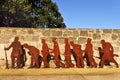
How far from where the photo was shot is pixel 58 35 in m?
12.5

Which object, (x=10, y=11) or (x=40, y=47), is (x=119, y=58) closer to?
(x=40, y=47)

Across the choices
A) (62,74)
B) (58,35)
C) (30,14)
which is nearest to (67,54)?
(58,35)

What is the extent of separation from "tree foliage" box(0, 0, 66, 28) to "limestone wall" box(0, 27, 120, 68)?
27.6 ft

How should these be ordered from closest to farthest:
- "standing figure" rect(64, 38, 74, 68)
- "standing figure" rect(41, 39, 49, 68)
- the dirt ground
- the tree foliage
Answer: the dirt ground, "standing figure" rect(41, 39, 49, 68), "standing figure" rect(64, 38, 74, 68), the tree foliage

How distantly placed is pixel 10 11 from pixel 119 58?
9819 millimetres

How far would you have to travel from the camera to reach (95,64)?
1248 cm

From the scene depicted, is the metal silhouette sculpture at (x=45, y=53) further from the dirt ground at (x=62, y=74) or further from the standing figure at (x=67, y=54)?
the standing figure at (x=67, y=54)

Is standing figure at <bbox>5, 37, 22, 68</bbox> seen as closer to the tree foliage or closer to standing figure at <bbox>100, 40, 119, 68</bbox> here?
standing figure at <bbox>100, 40, 119, 68</bbox>

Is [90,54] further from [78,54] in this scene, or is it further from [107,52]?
[107,52]

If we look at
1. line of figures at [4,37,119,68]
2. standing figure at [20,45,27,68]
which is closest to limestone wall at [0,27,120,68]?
line of figures at [4,37,119,68]

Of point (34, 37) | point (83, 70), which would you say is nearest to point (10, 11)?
point (34, 37)

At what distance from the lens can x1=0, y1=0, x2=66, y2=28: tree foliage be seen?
20.9 m

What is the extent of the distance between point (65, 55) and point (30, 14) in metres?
14.2

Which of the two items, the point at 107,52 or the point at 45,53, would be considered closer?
the point at 45,53
